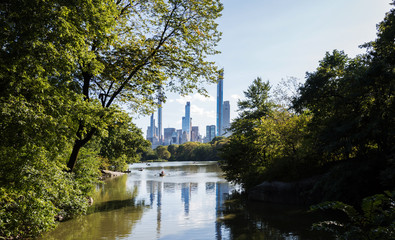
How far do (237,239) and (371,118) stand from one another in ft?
27.2

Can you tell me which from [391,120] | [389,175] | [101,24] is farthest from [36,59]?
[391,120]

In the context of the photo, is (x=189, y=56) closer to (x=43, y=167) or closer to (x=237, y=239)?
(x=43, y=167)

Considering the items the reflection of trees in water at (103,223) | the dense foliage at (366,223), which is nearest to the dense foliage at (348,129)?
the dense foliage at (366,223)

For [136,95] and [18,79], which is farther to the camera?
[136,95]

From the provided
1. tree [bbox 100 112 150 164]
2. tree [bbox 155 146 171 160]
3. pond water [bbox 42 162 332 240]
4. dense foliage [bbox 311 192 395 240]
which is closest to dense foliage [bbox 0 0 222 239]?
pond water [bbox 42 162 332 240]

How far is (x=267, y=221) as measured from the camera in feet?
48.9

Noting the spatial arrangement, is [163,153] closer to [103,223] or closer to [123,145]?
[123,145]

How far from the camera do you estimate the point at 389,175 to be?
10.9 m

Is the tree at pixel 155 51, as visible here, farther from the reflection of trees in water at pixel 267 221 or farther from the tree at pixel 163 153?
the tree at pixel 163 153

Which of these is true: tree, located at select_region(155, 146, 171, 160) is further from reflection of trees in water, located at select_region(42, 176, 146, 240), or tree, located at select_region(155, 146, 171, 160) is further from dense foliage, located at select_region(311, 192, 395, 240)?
dense foliage, located at select_region(311, 192, 395, 240)

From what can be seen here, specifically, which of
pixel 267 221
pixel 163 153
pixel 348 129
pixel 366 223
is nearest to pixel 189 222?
pixel 267 221

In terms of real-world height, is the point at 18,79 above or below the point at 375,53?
below

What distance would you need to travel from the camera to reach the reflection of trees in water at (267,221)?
39.8 ft

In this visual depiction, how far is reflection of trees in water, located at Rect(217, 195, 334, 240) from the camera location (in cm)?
1213
